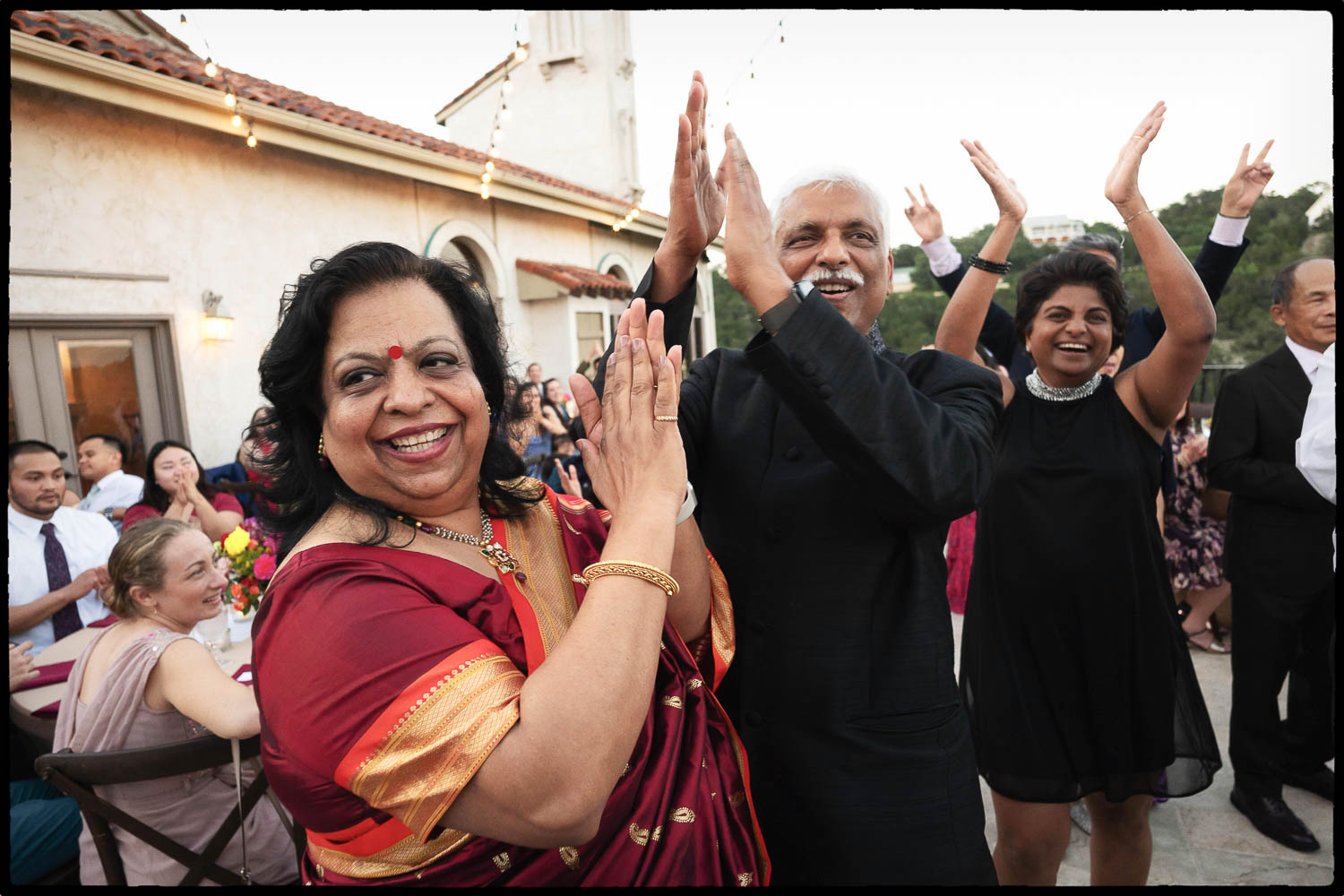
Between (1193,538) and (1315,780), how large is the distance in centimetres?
194

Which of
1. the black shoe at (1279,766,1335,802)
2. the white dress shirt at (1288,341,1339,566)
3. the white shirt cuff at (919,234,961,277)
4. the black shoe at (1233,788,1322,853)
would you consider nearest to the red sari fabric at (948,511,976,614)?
the black shoe at (1279,766,1335,802)

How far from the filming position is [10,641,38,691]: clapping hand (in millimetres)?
2887

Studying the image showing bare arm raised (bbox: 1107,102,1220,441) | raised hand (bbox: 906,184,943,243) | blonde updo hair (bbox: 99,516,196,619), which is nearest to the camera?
bare arm raised (bbox: 1107,102,1220,441)

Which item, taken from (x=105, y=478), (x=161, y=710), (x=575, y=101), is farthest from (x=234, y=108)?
(x=575, y=101)

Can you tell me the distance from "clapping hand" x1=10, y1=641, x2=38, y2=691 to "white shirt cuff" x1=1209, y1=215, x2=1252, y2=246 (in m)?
4.71

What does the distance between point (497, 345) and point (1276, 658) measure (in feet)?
11.7

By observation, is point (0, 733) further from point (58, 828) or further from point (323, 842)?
point (323, 842)

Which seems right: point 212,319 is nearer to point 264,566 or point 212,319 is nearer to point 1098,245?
point 264,566

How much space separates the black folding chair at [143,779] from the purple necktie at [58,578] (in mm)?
1953

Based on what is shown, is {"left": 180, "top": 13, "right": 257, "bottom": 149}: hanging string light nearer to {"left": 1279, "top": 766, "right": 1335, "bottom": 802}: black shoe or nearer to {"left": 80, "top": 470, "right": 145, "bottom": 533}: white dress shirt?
{"left": 80, "top": 470, "right": 145, "bottom": 533}: white dress shirt

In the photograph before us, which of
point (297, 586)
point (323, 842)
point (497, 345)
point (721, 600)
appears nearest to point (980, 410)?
point (721, 600)

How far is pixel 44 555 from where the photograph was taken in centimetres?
378

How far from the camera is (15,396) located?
5.79 m

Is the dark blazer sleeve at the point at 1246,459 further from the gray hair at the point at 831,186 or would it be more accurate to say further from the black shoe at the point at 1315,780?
the gray hair at the point at 831,186
